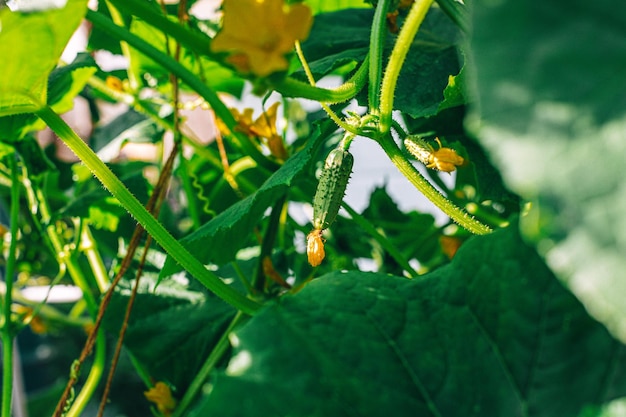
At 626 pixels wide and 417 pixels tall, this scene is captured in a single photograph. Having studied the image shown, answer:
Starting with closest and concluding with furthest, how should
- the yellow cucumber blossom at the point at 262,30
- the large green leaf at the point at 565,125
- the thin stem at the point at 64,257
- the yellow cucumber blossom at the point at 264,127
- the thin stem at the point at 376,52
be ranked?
the large green leaf at the point at 565,125, the yellow cucumber blossom at the point at 262,30, the thin stem at the point at 376,52, the yellow cucumber blossom at the point at 264,127, the thin stem at the point at 64,257

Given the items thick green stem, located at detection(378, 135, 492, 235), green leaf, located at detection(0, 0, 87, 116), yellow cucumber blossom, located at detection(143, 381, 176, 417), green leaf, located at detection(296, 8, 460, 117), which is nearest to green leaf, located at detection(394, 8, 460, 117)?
green leaf, located at detection(296, 8, 460, 117)

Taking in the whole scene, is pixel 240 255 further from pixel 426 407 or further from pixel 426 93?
pixel 426 407

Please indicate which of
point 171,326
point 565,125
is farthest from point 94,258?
point 565,125

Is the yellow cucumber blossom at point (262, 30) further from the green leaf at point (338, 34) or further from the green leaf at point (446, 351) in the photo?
the green leaf at point (338, 34)

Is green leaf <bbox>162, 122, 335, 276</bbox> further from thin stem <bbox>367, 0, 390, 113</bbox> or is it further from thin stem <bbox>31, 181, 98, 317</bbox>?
thin stem <bbox>31, 181, 98, 317</bbox>

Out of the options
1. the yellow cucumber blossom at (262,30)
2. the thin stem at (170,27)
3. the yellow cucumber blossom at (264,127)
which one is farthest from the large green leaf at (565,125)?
the yellow cucumber blossom at (264,127)

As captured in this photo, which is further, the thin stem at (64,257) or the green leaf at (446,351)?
the thin stem at (64,257)

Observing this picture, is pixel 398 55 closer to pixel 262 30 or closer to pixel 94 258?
pixel 262 30
